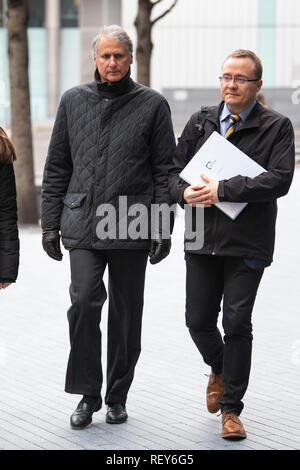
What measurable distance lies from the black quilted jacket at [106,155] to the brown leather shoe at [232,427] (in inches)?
37.6

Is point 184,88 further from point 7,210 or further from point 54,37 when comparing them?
point 7,210

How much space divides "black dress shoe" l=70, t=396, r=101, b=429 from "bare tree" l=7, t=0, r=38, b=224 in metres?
10.1

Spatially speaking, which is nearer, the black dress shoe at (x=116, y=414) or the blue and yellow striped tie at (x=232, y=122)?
the blue and yellow striped tie at (x=232, y=122)

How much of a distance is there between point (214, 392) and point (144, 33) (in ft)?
39.7

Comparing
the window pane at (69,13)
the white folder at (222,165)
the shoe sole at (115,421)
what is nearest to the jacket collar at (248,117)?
the white folder at (222,165)

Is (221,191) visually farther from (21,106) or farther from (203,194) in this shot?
(21,106)

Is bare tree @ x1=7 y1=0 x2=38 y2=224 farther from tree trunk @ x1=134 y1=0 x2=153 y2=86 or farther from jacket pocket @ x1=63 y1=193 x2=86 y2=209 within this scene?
jacket pocket @ x1=63 y1=193 x2=86 y2=209

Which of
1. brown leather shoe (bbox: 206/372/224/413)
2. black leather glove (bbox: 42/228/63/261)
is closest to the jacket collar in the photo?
black leather glove (bbox: 42/228/63/261)

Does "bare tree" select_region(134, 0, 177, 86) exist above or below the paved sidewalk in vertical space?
above

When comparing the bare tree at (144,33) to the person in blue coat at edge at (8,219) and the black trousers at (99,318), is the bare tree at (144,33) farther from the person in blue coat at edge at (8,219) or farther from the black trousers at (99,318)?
the person in blue coat at edge at (8,219)

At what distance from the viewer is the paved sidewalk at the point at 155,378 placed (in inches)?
207

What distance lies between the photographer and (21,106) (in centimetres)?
1559

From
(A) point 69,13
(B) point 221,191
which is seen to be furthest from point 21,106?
(A) point 69,13

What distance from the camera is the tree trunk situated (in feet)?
55.4
